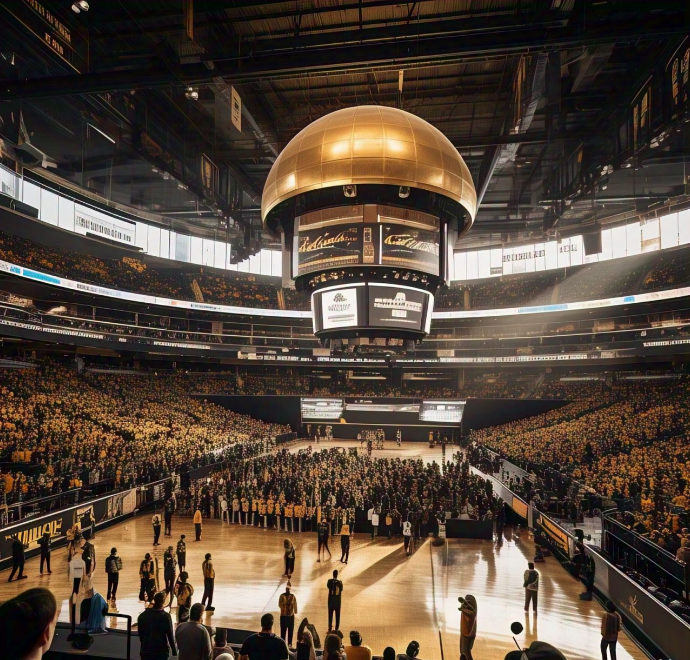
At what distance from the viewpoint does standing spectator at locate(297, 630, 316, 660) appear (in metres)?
5.99

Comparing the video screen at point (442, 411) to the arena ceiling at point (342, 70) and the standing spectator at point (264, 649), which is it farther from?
the standing spectator at point (264, 649)

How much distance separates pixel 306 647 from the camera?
20.4 ft

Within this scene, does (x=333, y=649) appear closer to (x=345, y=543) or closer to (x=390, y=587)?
(x=390, y=587)

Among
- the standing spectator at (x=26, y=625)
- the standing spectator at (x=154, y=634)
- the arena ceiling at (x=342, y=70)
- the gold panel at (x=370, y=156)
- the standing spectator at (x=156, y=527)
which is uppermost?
the arena ceiling at (x=342, y=70)

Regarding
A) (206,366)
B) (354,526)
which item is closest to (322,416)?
(206,366)

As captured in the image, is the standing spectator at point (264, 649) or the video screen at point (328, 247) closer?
the standing spectator at point (264, 649)

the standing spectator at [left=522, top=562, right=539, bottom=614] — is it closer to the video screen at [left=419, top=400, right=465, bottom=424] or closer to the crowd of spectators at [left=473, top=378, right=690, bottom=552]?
the crowd of spectators at [left=473, top=378, right=690, bottom=552]

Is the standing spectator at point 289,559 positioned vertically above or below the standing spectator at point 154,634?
below

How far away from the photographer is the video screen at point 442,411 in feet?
136

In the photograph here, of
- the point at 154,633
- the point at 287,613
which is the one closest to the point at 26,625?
the point at 154,633

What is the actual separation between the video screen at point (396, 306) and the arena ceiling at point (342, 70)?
341 centimetres

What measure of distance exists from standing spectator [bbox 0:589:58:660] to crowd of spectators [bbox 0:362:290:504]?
1705 cm

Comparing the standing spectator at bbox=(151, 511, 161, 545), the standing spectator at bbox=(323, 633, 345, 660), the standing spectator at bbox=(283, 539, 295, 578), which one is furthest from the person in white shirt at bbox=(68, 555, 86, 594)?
the standing spectator at bbox=(323, 633, 345, 660)

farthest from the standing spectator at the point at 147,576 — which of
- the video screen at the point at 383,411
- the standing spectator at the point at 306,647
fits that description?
the video screen at the point at 383,411
